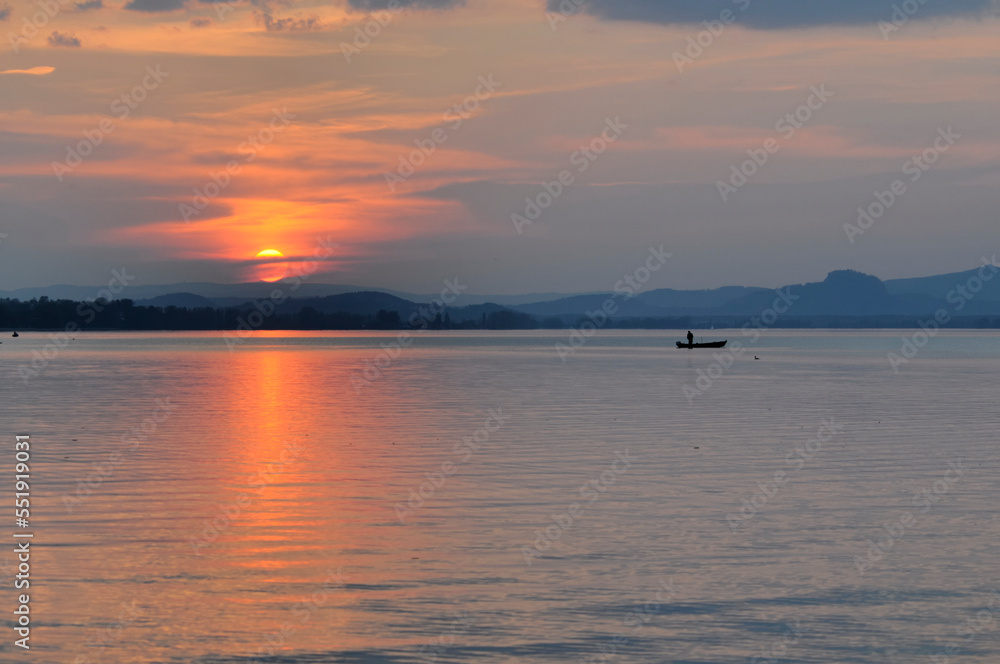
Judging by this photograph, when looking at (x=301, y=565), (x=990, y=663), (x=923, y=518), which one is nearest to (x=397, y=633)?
(x=301, y=565)

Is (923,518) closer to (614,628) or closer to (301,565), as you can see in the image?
(614,628)

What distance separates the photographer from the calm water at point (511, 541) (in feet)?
49.0

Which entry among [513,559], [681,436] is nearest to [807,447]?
[681,436]

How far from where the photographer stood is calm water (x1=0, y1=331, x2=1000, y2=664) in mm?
14922

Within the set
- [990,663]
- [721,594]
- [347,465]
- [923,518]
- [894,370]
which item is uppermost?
[894,370]

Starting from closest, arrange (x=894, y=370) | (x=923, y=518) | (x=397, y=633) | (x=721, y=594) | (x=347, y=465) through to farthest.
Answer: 1. (x=397, y=633)
2. (x=721, y=594)
3. (x=923, y=518)
4. (x=347, y=465)
5. (x=894, y=370)

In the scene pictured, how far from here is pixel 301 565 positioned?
18734 mm

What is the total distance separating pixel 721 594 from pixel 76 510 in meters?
13.9

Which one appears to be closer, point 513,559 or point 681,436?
point 513,559

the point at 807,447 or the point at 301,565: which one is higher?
the point at 807,447

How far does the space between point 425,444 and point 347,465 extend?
574 centimetres

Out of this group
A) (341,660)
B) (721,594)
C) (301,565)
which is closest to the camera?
(341,660)

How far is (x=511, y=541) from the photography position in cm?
2069

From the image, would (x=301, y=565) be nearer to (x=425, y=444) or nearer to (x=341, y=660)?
(x=341, y=660)
